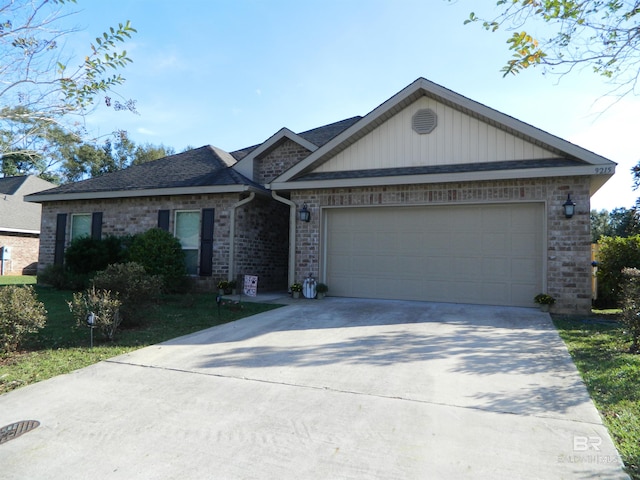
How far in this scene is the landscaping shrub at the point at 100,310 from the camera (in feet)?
20.2

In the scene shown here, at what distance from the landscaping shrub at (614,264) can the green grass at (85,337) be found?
28.3 feet

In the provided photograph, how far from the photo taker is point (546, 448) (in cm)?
304

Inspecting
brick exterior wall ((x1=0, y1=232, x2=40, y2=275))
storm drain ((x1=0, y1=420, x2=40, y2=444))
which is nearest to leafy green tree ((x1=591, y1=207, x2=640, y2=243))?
storm drain ((x1=0, y1=420, x2=40, y2=444))

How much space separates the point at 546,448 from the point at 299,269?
8347mm

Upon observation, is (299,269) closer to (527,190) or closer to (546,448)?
(527,190)

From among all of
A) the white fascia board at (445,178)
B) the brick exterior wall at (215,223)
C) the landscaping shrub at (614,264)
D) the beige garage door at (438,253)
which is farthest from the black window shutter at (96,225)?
the landscaping shrub at (614,264)

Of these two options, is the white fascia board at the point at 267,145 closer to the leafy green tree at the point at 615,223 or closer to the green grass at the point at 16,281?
the green grass at the point at 16,281

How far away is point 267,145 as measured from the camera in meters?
13.5

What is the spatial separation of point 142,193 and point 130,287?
6.62 meters

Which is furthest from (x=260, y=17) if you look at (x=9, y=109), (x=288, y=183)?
(x=9, y=109)

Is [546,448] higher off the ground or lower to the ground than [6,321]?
lower

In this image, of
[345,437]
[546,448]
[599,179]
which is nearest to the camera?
[546,448]

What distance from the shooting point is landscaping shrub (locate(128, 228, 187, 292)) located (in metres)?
11.3

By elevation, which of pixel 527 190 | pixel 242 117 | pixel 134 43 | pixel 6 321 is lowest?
pixel 6 321
